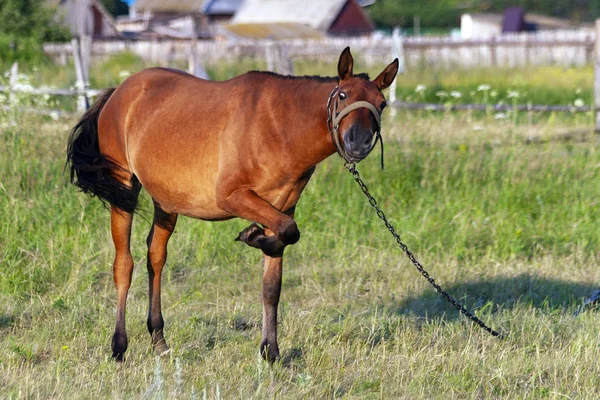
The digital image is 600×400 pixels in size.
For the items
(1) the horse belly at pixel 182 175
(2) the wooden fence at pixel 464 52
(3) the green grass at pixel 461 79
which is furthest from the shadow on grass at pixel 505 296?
(2) the wooden fence at pixel 464 52

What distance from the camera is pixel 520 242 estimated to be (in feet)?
25.6

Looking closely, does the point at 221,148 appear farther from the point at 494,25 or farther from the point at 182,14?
the point at 494,25

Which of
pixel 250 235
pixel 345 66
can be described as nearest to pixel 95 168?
pixel 250 235

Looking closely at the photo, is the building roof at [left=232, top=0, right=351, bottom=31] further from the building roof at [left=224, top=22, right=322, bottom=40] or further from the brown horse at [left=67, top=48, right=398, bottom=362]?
the brown horse at [left=67, top=48, right=398, bottom=362]

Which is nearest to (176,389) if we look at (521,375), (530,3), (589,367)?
(521,375)

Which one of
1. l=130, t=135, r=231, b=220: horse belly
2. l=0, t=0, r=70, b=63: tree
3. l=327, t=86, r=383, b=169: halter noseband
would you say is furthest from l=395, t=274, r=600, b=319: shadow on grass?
l=0, t=0, r=70, b=63: tree

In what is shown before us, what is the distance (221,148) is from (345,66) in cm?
90

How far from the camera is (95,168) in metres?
5.36

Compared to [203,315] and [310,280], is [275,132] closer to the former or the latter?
[203,315]

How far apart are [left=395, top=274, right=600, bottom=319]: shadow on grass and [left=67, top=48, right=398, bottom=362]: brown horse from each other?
1.70m

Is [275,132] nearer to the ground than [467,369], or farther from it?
farther from it

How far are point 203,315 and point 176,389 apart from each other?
161 centimetres

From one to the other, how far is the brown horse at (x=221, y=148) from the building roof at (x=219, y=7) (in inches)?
1802

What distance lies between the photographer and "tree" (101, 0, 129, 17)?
6316 centimetres
